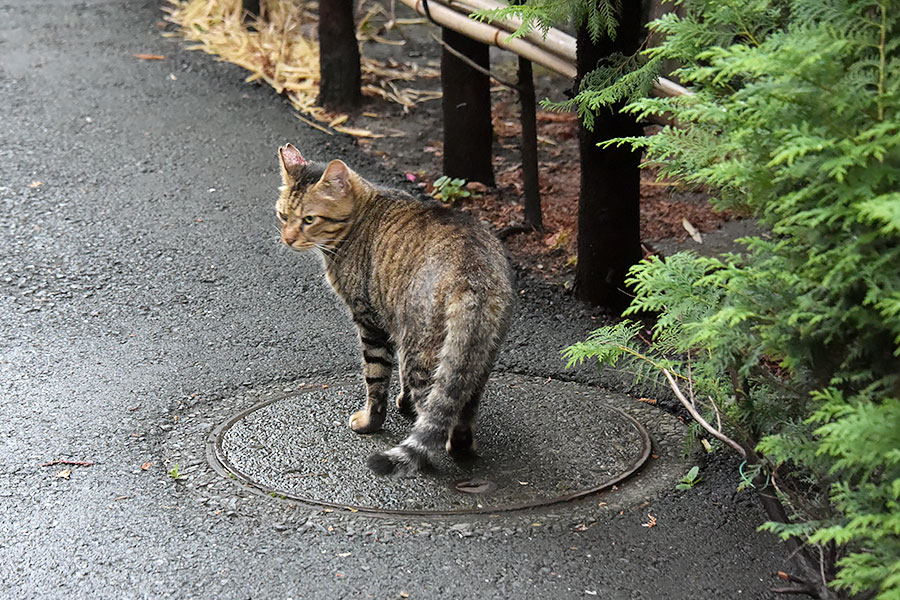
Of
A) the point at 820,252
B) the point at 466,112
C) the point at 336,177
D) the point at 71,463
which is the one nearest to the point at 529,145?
the point at 466,112

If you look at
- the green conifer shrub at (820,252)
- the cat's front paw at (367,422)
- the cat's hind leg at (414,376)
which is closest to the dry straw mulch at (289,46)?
the cat's front paw at (367,422)

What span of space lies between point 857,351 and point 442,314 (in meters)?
1.71

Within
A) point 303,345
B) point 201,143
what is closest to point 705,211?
point 303,345

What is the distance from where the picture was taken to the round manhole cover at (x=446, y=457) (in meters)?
4.18

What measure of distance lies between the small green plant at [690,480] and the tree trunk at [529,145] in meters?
2.88

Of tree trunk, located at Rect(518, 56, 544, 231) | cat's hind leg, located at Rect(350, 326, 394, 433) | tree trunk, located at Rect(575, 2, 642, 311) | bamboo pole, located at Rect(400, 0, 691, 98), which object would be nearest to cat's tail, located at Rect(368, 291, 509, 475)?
cat's hind leg, located at Rect(350, 326, 394, 433)

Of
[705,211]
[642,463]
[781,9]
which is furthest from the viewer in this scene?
[705,211]

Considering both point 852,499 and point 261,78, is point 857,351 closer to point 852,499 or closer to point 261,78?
point 852,499

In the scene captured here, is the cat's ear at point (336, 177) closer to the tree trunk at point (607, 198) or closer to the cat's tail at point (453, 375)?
the cat's tail at point (453, 375)

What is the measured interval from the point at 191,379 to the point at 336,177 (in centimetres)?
130

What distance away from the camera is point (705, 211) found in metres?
7.13

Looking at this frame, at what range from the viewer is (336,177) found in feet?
15.8

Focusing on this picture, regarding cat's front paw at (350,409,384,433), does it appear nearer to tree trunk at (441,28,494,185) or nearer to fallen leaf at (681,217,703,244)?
fallen leaf at (681,217,703,244)

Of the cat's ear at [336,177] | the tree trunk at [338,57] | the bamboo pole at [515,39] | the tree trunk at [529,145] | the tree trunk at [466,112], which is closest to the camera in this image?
the cat's ear at [336,177]
